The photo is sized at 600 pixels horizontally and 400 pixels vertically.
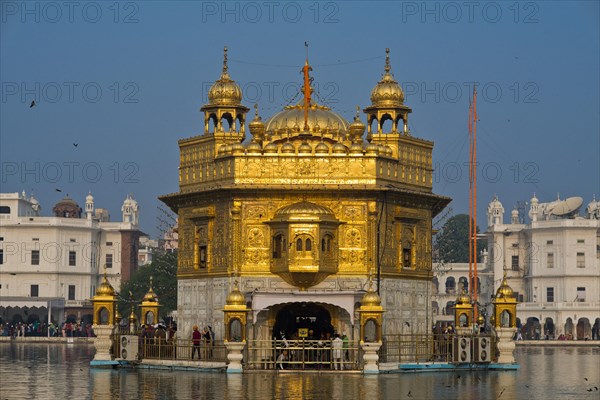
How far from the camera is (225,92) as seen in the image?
4378 centimetres

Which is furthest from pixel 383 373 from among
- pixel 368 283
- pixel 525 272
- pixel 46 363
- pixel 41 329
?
pixel 525 272

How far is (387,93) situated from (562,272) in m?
75.1

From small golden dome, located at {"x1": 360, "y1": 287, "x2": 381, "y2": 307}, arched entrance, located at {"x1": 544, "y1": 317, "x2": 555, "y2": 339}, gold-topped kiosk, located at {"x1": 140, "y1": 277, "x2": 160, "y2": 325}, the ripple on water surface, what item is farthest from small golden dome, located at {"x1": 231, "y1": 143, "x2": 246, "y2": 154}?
arched entrance, located at {"x1": 544, "y1": 317, "x2": 555, "y2": 339}

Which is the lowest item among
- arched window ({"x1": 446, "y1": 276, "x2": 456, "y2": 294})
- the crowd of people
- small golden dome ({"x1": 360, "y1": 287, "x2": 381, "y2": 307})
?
the crowd of people

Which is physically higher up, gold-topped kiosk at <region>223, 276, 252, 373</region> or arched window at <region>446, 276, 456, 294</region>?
arched window at <region>446, 276, 456, 294</region>

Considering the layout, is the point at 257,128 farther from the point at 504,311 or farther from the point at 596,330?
the point at 596,330

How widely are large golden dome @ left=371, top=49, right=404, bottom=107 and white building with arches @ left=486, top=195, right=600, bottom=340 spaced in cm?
6816

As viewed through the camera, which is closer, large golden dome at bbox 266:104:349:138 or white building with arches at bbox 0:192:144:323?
large golden dome at bbox 266:104:349:138

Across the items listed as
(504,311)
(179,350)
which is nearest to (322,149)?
(179,350)

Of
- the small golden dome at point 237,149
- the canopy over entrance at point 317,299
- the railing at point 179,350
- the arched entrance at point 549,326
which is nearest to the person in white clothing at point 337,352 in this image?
the canopy over entrance at point 317,299

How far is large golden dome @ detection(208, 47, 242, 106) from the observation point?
43.7 meters

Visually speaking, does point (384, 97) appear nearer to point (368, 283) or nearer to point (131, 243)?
point (368, 283)

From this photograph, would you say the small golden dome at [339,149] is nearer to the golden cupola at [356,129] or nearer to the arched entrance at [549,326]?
the golden cupola at [356,129]

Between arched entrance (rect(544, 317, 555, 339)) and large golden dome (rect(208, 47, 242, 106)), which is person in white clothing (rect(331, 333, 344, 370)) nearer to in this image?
large golden dome (rect(208, 47, 242, 106))
